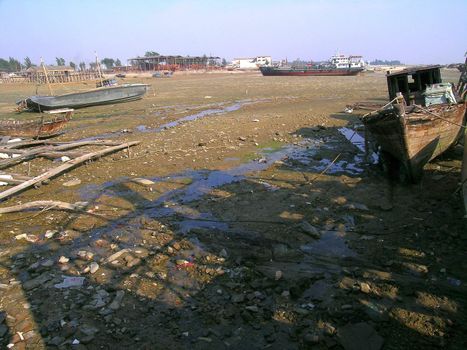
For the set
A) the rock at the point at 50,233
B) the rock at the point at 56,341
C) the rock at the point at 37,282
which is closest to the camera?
the rock at the point at 56,341

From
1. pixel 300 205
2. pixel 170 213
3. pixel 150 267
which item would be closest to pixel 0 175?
pixel 170 213

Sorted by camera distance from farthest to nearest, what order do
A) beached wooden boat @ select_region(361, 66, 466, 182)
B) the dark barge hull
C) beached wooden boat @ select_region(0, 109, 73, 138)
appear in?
1. the dark barge hull
2. beached wooden boat @ select_region(0, 109, 73, 138)
3. beached wooden boat @ select_region(361, 66, 466, 182)

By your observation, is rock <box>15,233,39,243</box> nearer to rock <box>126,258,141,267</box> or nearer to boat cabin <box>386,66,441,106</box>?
rock <box>126,258,141,267</box>

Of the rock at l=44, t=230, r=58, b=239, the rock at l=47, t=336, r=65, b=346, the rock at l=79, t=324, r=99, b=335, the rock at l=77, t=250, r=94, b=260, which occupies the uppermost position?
the rock at l=47, t=336, r=65, b=346

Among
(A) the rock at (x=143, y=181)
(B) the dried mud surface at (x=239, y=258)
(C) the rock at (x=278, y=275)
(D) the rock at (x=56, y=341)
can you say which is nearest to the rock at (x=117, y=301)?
(B) the dried mud surface at (x=239, y=258)

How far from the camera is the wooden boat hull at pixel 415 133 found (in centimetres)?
791

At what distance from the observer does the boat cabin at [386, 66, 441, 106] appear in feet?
35.5

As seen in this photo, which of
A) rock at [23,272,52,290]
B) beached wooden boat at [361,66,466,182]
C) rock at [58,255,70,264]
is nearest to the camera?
rock at [23,272,52,290]

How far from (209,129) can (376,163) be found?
Result: 26.1 ft

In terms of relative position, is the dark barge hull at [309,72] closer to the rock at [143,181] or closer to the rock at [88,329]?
the rock at [143,181]

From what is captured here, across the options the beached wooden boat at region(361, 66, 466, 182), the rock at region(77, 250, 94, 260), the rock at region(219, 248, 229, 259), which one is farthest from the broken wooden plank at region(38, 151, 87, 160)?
the beached wooden boat at region(361, 66, 466, 182)

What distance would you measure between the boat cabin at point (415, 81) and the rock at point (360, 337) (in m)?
8.47

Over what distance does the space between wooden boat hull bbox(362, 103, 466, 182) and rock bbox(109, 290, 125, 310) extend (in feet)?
21.0

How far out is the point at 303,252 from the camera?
19.1 feet
